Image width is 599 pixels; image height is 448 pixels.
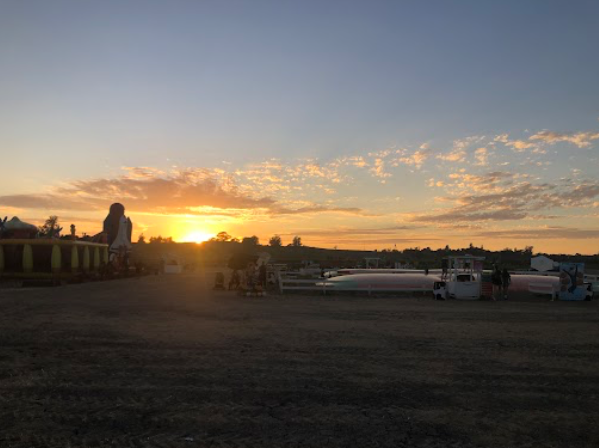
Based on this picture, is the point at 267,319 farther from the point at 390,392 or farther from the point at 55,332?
the point at 390,392

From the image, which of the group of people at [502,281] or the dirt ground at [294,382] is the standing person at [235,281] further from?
the group of people at [502,281]

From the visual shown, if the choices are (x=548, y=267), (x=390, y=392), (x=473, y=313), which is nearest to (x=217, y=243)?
(x=548, y=267)

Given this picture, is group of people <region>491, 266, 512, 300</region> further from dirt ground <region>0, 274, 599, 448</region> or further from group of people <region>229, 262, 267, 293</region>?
group of people <region>229, 262, 267, 293</region>

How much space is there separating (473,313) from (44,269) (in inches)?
1224

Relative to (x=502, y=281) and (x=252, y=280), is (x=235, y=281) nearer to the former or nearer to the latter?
(x=252, y=280)

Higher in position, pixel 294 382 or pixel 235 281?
pixel 235 281

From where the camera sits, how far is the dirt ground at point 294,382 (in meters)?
6.34

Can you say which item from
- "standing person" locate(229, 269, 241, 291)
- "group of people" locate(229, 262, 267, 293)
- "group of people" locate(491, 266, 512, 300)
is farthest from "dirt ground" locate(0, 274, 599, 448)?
"standing person" locate(229, 269, 241, 291)

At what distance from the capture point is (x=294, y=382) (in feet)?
28.7

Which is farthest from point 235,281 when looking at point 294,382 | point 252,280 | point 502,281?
point 294,382

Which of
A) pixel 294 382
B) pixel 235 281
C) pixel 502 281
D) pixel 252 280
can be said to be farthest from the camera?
pixel 235 281

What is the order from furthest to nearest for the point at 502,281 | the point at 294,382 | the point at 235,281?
the point at 235,281 < the point at 502,281 < the point at 294,382

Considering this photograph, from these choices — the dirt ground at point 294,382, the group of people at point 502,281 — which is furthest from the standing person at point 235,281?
the group of people at point 502,281

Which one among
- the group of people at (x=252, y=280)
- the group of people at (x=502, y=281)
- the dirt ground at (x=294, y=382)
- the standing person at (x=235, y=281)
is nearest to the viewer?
the dirt ground at (x=294, y=382)
